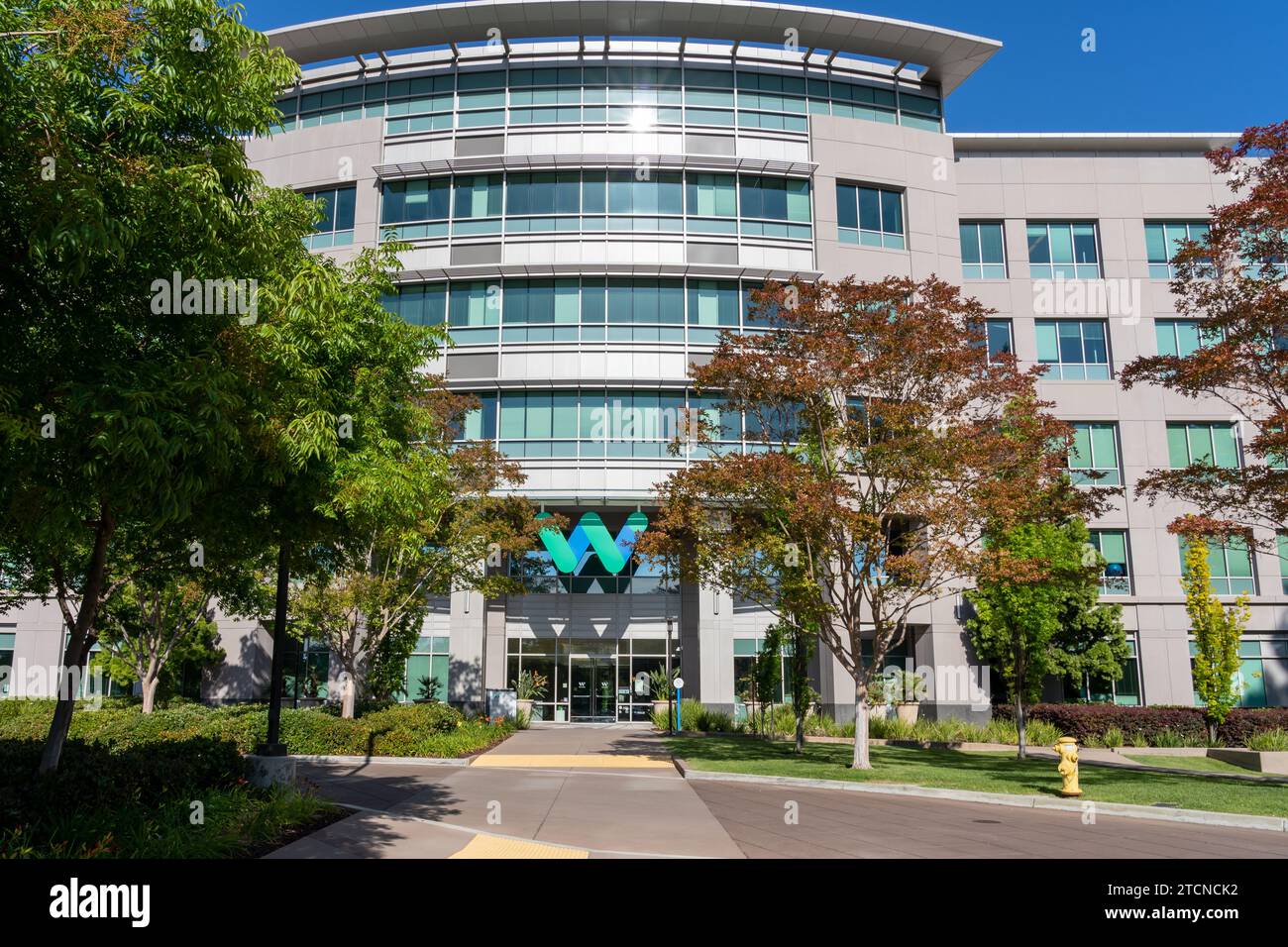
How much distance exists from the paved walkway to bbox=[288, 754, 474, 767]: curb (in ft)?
6.75

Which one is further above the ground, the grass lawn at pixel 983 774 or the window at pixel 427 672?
the window at pixel 427 672

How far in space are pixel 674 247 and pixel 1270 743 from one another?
24.9 metres

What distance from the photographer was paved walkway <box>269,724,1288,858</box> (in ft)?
35.6

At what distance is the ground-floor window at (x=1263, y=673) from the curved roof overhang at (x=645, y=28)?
2552 centimetres

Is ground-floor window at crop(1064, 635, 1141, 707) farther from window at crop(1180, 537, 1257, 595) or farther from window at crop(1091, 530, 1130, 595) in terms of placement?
window at crop(1180, 537, 1257, 595)

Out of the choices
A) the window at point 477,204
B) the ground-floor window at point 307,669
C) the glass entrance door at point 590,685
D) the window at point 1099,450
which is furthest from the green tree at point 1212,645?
the ground-floor window at point 307,669

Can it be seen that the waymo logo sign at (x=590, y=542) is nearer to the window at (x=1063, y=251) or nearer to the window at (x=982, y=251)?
the window at (x=982, y=251)

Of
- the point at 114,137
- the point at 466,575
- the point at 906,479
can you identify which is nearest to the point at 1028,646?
the point at 906,479

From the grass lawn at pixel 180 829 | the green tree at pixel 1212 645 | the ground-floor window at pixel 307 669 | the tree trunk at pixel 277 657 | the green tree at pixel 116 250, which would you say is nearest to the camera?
the green tree at pixel 116 250

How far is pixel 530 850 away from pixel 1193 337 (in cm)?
3609

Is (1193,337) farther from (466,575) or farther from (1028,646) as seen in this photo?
(466,575)

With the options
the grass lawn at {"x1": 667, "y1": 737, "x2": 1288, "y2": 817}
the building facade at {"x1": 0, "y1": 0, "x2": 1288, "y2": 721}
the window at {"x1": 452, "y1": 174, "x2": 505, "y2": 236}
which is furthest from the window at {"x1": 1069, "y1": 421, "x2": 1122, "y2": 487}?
the window at {"x1": 452, "y1": 174, "x2": 505, "y2": 236}

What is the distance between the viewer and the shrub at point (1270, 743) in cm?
2350

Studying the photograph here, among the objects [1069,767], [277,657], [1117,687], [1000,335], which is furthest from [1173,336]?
[277,657]
